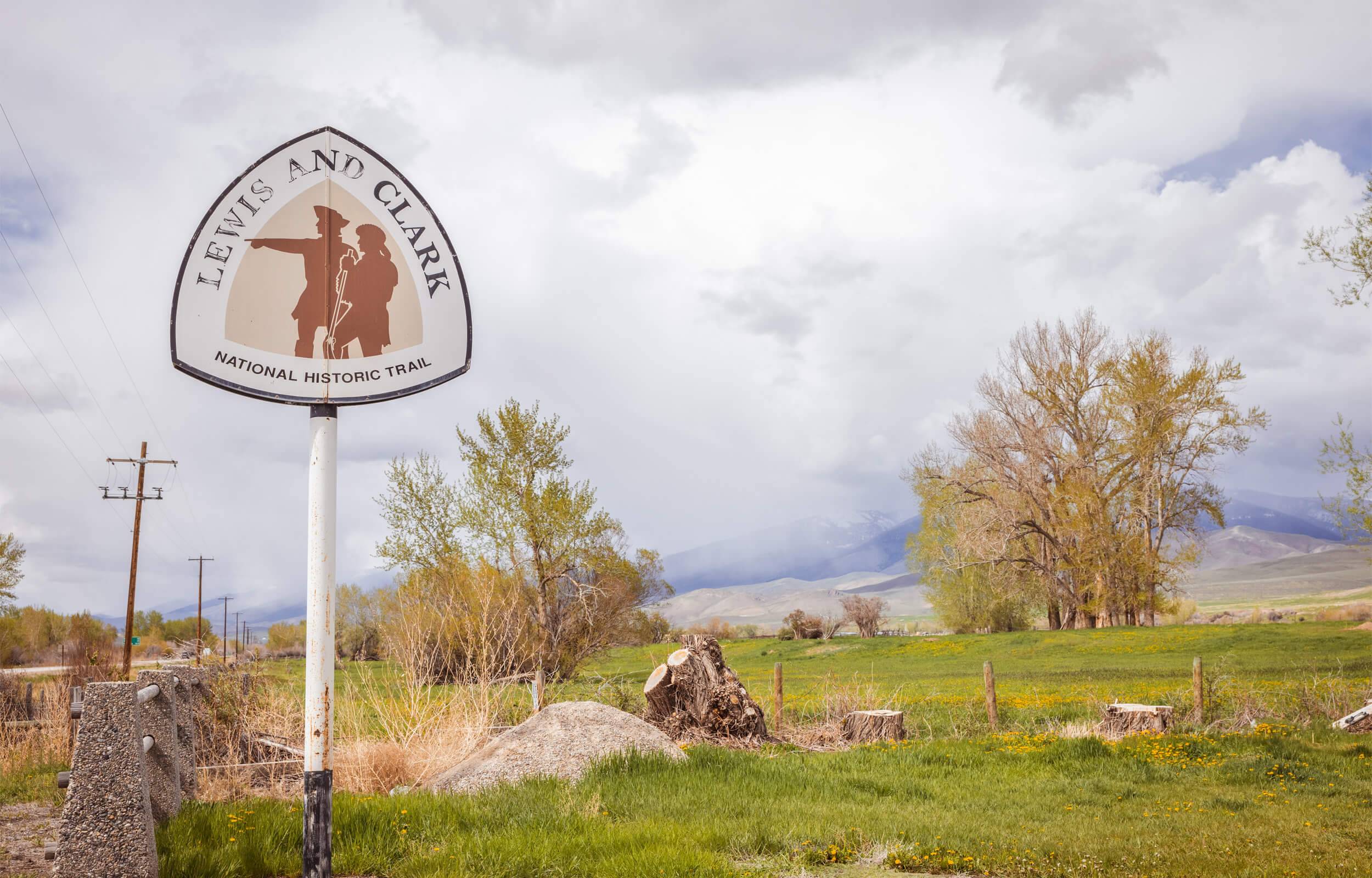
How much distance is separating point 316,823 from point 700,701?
1059cm

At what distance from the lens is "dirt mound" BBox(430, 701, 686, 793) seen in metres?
9.70

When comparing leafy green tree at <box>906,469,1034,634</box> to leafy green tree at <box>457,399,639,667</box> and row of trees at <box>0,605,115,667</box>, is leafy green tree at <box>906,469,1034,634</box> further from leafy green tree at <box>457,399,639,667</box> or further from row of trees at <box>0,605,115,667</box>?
row of trees at <box>0,605,115,667</box>

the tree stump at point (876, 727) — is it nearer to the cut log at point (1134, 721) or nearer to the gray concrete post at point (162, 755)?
the cut log at point (1134, 721)

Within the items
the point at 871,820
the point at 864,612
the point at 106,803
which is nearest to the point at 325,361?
the point at 106,803

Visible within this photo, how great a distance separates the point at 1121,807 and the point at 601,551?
962 inches

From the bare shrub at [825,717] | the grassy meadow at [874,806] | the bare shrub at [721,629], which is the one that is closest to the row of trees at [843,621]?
the bare shrub at [721,629]

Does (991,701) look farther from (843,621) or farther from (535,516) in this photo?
(843,621)

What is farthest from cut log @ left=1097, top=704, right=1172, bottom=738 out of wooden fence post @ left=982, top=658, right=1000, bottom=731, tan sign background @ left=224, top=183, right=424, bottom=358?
tan sign background @ left=224, top=183, right=424, bottom=358

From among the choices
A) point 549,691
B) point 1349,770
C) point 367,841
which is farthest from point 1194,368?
point 367,841

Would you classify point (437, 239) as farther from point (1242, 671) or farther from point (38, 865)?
point (1242, 671)

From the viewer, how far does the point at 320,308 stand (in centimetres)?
465

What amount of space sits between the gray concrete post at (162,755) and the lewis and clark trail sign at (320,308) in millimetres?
2236

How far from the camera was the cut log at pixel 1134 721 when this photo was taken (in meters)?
14.1

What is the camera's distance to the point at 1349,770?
11.2 m
